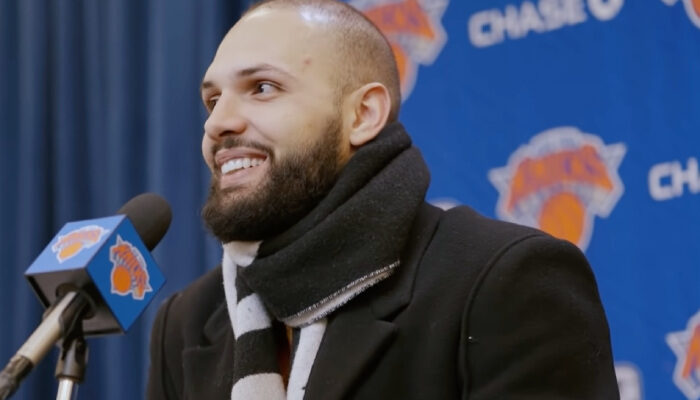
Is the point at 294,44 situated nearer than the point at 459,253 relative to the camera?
No

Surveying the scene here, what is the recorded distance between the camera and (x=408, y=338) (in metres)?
1.23

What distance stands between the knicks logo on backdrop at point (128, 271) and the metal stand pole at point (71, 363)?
69 millimetres

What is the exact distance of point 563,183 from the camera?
183 cm

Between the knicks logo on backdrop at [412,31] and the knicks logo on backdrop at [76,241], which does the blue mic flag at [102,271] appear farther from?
the knicks logo on backdrop at [412,31]

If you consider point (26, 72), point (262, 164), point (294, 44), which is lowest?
point (26, 72)

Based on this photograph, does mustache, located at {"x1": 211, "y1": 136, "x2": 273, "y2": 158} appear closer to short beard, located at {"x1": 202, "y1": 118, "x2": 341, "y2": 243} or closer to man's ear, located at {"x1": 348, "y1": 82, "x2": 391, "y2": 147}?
short beard, located at {"x1": 202, "y1": 118, "x2": 341, "y2": 243}

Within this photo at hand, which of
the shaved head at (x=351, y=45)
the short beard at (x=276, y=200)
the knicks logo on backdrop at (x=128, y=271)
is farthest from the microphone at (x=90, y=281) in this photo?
the shaved head at (x=351, y=45)

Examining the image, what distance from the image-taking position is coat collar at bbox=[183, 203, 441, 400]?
1.21 m

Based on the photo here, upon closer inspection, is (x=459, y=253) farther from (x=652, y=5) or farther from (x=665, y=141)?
(x=652, y=5)

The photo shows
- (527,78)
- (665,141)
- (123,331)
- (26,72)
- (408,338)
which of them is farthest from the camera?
(26,72)

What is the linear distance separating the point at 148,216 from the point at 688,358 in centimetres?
92

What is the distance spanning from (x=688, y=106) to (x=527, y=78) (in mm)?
305

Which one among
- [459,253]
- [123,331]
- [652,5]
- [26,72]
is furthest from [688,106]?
[26,72]

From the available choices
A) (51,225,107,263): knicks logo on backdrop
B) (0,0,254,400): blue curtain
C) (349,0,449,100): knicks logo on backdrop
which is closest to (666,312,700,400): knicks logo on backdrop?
(349,0,449,100): knicks logo on backdrop
